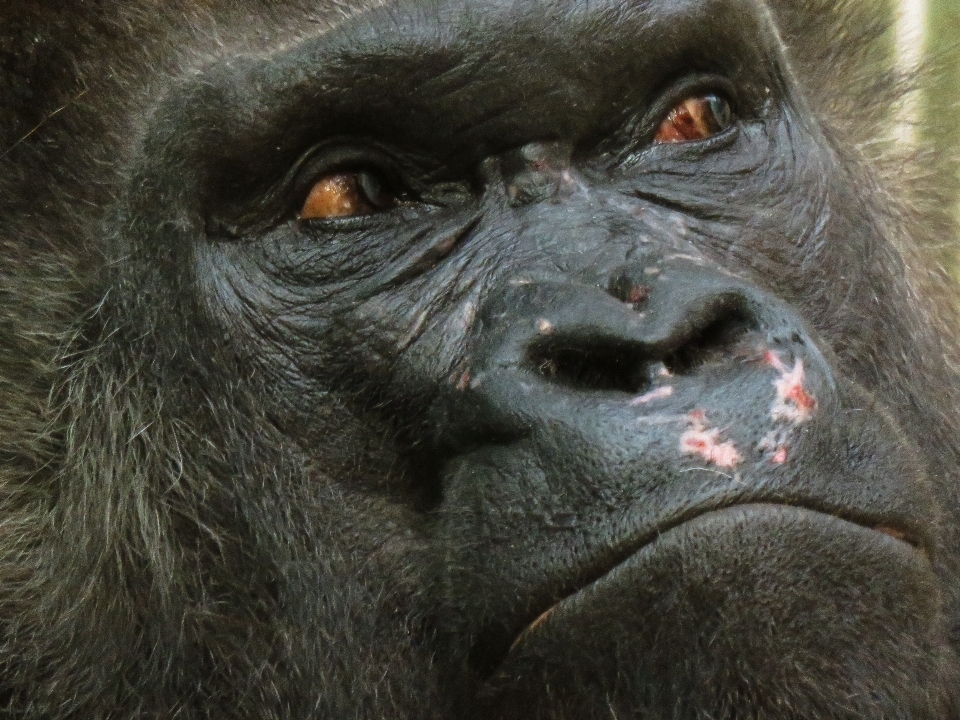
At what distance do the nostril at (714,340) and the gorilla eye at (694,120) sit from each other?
0.70m

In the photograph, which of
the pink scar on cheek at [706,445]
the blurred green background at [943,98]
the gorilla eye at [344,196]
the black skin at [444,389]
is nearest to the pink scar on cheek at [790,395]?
the black skin at [444,389]

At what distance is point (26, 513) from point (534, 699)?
1191 mm

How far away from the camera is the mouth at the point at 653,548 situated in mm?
2254

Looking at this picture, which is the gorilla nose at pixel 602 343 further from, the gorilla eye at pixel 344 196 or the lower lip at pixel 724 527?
the gorilla eye at pixel 344 196

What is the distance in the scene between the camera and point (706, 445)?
2.25 m

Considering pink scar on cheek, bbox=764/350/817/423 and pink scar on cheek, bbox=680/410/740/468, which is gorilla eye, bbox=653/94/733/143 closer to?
pink scar on cheek, bbox=764/350/817/423

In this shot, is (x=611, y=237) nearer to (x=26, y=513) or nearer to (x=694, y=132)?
(x=694, y=132)

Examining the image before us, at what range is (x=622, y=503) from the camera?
89.3 inches

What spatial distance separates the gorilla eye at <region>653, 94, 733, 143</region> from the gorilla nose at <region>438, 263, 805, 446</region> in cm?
59

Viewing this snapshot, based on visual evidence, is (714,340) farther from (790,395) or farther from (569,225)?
(569,225)

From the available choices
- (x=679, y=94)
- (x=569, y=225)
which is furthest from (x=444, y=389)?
(x=679, y=94)

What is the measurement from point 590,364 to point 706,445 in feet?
0.95

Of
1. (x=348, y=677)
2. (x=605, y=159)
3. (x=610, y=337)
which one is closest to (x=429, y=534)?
(x=348, y=677)

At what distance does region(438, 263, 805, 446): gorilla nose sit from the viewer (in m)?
2.36
